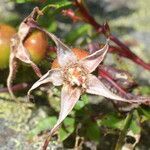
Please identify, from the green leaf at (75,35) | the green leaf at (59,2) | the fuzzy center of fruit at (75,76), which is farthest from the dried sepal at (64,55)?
the green leaf at (75,35)

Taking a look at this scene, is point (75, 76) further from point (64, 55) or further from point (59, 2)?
point (59, 2)

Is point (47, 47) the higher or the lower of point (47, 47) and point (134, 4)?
the higher

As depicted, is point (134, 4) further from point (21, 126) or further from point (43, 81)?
point (43, 81)

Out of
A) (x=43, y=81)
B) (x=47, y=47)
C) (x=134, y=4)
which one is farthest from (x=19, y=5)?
(x=43, y=81)

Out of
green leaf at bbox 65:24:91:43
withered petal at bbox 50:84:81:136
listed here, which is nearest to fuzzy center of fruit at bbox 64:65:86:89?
withered petal at bbox 50:84:81:136

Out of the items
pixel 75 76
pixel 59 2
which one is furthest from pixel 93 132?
pixel 59 2

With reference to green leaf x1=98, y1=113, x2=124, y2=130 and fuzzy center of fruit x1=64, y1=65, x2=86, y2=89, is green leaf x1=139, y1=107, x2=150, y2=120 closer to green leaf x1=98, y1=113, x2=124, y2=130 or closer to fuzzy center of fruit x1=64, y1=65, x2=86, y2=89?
green leaf x1=98, y1=113, x2=124, y2=130

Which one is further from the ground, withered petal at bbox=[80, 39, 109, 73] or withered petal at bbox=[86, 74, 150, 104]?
withered petal at bbox=[80, 39, 109, 73]
